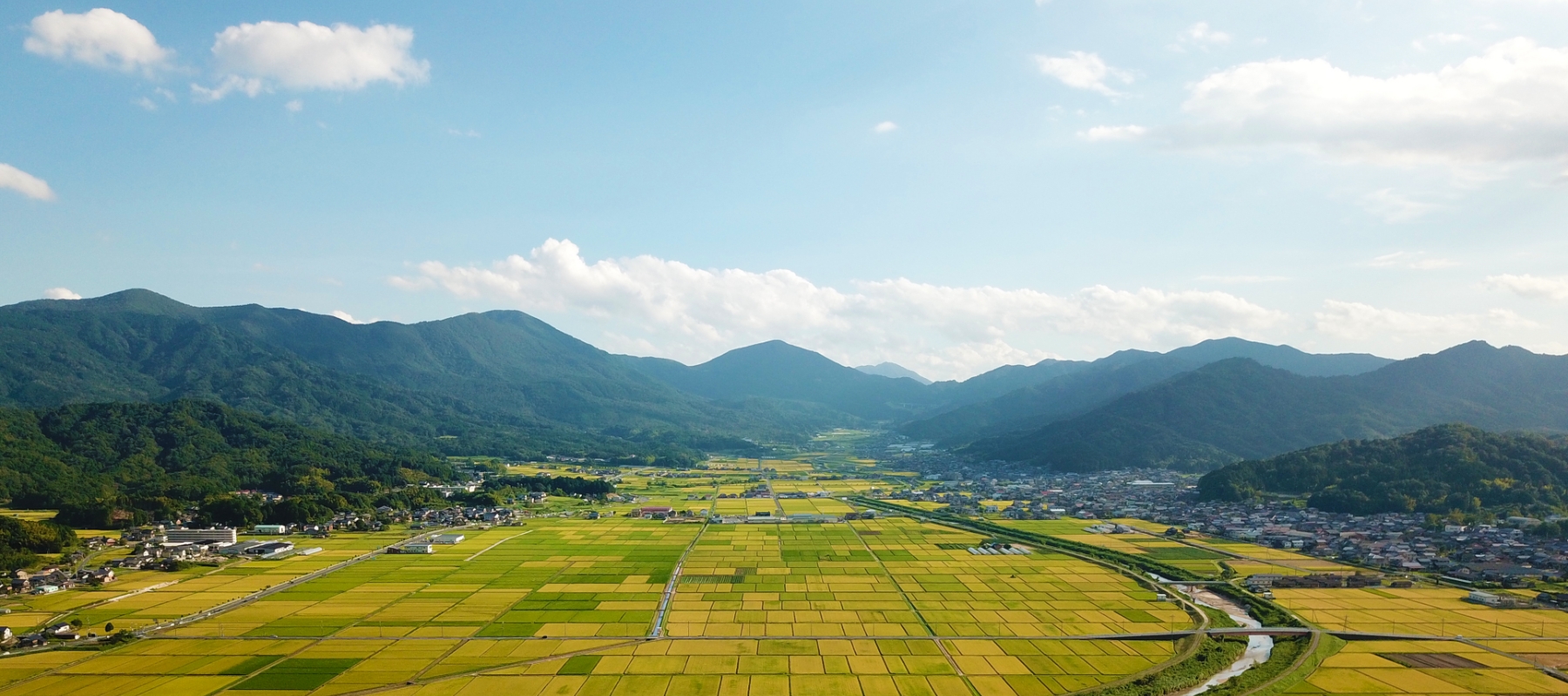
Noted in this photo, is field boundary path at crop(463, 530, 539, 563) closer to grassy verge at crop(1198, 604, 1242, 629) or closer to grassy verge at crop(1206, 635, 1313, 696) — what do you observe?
grassy verge at crop(1198, 604, 1242, 629)

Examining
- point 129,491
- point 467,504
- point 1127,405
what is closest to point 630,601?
point 467,504

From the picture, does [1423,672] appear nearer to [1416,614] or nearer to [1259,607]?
[1259,607]

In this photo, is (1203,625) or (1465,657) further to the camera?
(1203,625)

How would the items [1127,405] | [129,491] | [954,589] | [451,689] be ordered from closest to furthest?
[451,689]
[954,589]
[129,491]
[1127,405]

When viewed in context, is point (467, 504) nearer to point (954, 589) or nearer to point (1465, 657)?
point (954, 589)

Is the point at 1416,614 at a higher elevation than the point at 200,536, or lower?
lower

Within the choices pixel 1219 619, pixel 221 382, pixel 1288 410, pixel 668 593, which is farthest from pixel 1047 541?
pixel 221 382

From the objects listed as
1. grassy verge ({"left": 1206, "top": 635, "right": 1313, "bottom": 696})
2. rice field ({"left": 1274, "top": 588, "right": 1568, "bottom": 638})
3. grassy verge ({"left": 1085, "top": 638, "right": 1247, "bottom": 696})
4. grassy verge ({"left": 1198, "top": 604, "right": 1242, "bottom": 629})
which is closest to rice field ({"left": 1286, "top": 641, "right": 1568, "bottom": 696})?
grassy verge ({"left": 1206, "top": 635, "right": 1313, "bottom": 696})
